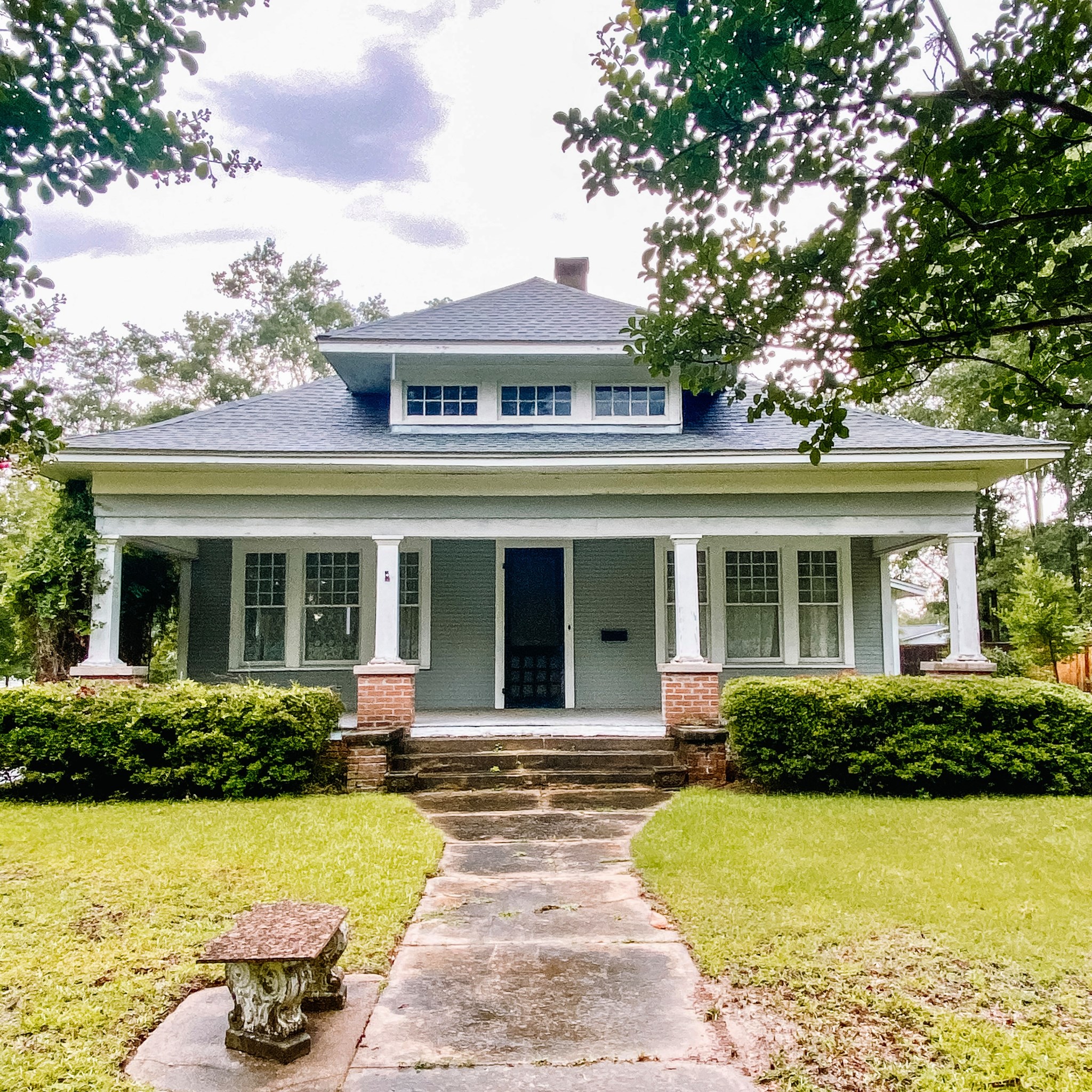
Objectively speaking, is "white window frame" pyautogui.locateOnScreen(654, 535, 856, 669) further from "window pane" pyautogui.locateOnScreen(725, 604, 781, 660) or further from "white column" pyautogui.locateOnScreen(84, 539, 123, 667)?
"white column" pyautogui.locateOnScreen(84, 539, 123, 667)

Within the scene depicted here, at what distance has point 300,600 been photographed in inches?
458

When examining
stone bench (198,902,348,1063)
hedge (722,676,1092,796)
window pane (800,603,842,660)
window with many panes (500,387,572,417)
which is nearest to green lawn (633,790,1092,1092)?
hedge (722,676,1092,796)

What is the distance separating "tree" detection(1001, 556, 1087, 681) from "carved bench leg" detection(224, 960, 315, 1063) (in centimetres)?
1726

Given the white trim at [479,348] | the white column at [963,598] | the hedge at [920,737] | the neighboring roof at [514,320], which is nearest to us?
the hedge at [920,737]

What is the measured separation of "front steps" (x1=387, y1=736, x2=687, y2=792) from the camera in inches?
347

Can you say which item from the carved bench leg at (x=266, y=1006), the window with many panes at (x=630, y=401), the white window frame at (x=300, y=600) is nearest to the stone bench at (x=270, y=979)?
the carved bench leg at (x=266, y=1006)

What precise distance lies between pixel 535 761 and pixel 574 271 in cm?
954

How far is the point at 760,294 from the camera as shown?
354 centimetres

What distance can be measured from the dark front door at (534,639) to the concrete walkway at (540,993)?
5370 mm

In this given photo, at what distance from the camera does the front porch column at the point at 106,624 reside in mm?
9789

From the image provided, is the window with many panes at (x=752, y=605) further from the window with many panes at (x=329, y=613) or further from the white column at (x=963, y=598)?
the window with many panes at (x=329, y=613)

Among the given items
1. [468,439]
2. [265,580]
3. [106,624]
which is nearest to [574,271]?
[468,439]

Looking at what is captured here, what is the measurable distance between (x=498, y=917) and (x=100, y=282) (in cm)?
2596

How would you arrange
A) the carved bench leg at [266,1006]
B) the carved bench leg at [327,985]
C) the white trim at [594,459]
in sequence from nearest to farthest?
the carved bench leg at [266,1006]
the carved bench leg at [327,985]
the white trim at [594,459]
